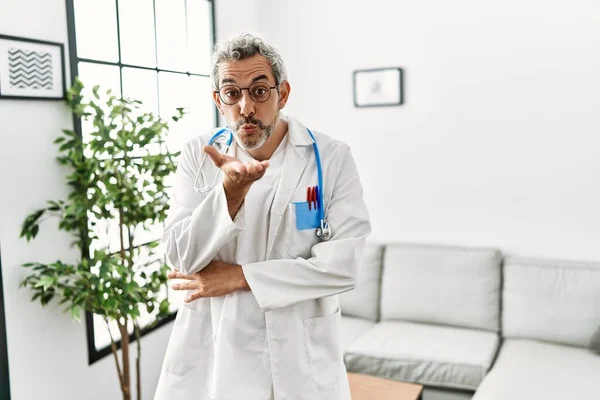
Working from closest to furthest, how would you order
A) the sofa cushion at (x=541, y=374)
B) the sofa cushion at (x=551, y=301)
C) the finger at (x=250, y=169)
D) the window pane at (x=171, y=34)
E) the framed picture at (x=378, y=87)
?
the finger at (x=250, y=169), the sofa cushion at (x=541, y=374), the sofa cushion at (x=551, y=301), the window pane at (x=171, y=34), the framed picture at (x=378, y=87)

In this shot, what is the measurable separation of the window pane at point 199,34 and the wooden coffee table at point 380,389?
78.1 inches

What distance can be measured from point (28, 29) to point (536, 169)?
2.67 meters

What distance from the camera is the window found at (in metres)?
2.56

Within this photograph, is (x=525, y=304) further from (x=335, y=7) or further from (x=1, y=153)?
(x=1, y=153)

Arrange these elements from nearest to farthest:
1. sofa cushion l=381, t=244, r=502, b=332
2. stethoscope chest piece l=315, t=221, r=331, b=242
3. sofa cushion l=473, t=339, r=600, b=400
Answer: stethoscope chest piece l=315, t=221, r=331, b=242 < sofa cushion l=473, t=339, r=600, b=400 < sofa cushion l=381, t=244, r=502, b=332

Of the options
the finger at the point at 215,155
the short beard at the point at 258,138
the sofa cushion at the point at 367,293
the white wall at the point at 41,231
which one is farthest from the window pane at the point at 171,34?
the finger at the point at 215,155

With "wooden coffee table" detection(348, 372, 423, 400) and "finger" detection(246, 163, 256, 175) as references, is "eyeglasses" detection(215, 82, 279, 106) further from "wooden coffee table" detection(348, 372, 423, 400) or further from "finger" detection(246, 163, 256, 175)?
"wooden coffee table" detection(348, 372, 423, 400)

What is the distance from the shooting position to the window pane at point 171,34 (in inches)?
122

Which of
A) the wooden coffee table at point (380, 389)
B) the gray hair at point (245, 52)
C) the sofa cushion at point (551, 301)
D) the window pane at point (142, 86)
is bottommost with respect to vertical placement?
the wooden coffee table at point (380, 389)

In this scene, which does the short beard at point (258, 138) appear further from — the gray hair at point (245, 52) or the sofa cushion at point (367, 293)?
the sofa cushion at point (367, 293)

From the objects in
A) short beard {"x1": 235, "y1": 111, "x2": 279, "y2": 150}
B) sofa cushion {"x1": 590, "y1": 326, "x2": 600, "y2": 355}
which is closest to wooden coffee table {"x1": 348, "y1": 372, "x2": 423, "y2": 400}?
sofa cushion {"x1": 590, "y1": 326, "x2": 600, "y2": 355}

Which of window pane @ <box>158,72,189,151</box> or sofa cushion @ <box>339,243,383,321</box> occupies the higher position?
window pane @ <box>158,72,189,151</box>

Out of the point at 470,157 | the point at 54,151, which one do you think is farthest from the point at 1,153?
the point at 470,157

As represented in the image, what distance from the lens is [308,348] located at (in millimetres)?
1453
